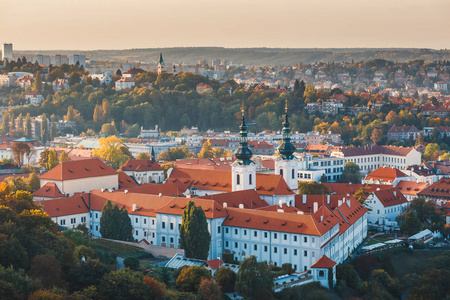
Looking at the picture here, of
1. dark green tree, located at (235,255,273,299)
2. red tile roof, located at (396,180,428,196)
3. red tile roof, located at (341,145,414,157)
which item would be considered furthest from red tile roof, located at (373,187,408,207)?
red tile roof, located at (341,145,414,157)

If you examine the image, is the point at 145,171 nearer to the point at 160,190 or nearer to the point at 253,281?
the point at 160,190

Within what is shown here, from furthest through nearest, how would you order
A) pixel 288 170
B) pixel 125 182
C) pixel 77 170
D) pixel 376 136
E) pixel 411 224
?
pixel 376 136 → pixel 125 182 → pixel 77 170 → pixel 288 170 → pixel 411 224

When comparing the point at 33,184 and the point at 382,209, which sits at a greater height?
the point at 33,184

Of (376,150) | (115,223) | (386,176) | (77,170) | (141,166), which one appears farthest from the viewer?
(376,150)

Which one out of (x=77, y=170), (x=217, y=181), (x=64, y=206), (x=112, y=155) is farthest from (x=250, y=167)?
(x=112, y=155)

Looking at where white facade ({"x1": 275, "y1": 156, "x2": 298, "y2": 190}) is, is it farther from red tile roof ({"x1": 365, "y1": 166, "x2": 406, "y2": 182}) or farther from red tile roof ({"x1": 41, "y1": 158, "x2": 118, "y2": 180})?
red tile roof ({"x1": 365, "y1": 166, "x2": 406, "y2": 182})

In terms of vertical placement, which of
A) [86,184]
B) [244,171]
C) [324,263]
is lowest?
[324,263]

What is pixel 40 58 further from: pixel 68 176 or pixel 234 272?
pixel 234 272
